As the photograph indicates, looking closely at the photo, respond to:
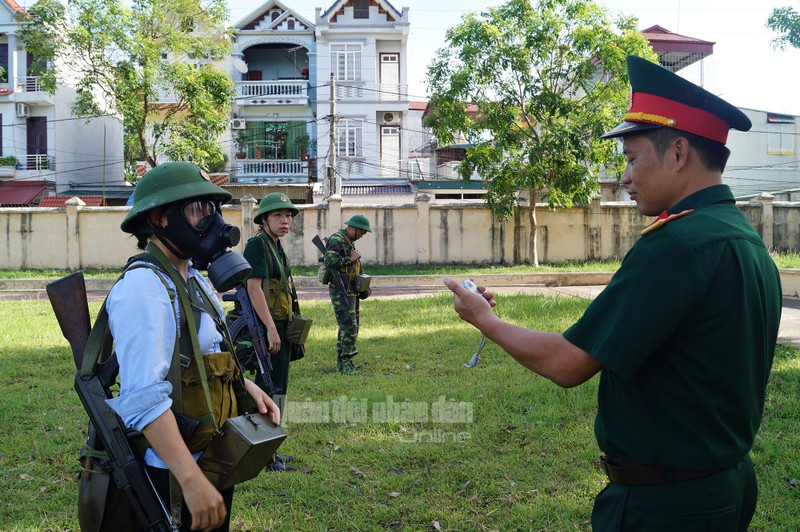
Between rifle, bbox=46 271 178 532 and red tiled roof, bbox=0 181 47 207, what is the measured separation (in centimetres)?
2889

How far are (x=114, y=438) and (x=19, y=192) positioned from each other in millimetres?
29858

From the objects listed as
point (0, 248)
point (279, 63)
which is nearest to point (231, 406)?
point (0, 248)

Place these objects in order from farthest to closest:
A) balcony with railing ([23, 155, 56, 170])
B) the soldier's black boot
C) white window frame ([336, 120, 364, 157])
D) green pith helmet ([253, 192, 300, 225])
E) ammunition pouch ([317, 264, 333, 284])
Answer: white window frame ([336, 120, 364, 157]) → balcony with railing ([23, 155, 56, 170]) → ammunition pouch ([317, 264, 333, 284]) → the soldier's black boot → green pith helmet ([253, 192, 300, 225])

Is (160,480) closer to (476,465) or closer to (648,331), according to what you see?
(648,331)

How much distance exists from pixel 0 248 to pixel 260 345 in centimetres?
2096

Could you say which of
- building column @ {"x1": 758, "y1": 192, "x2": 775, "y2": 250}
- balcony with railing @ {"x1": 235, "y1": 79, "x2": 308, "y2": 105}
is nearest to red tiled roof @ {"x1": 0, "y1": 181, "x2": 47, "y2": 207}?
balcony with railing @ {"x1": 235, "y1": 79, "x2": 308, "y2": 105}

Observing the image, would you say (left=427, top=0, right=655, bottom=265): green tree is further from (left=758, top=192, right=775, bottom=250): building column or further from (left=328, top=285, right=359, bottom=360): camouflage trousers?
(left=328, top=285, right=359, bottom=360): camouflage trousers

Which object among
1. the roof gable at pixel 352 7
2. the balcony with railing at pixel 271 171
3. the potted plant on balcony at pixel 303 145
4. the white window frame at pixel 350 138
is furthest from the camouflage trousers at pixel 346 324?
the roof gable at pixel 352 7

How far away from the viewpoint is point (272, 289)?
5.59 meters

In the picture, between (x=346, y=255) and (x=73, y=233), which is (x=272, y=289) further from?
(x=73, y=233)

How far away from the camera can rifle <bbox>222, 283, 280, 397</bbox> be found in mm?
5336

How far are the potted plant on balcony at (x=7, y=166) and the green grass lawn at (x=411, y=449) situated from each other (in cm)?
2247

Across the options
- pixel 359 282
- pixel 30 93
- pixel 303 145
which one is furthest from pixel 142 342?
pixel 30 93

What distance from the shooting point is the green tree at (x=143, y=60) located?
22234 mm
